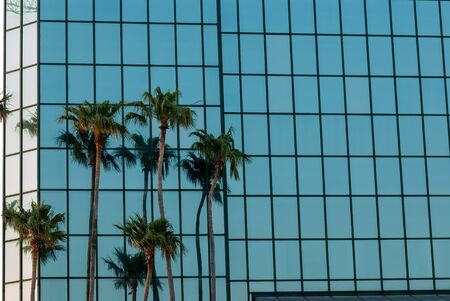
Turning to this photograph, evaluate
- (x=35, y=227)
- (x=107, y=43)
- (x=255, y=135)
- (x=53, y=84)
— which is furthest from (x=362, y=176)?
(x=35, y=227)

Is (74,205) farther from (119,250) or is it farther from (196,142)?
(196,142)

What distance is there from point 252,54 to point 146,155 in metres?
8.02

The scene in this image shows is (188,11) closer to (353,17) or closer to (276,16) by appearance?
(276,16)

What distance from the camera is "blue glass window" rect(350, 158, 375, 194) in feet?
184

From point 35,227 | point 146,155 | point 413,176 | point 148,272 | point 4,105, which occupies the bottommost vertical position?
point 148,272

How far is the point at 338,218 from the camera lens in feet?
182

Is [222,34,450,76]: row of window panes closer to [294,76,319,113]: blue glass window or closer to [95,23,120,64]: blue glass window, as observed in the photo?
[294,76,319,113]: blue glass window

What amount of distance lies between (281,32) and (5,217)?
17461 millimetres

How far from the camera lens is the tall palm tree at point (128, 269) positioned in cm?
5253

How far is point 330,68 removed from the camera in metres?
57.7

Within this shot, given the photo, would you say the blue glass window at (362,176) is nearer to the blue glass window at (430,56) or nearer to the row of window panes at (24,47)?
the blue glass window at (430,56)

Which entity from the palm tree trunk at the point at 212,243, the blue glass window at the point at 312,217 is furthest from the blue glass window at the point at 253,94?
the blue glass window at the point at 312,217

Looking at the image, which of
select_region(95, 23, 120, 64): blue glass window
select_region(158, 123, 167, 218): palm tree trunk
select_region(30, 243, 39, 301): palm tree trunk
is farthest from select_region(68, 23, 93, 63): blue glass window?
select_region(30, 243, 39, 301): palm tree trunk

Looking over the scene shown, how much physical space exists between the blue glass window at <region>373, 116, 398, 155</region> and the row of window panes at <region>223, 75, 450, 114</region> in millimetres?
471
